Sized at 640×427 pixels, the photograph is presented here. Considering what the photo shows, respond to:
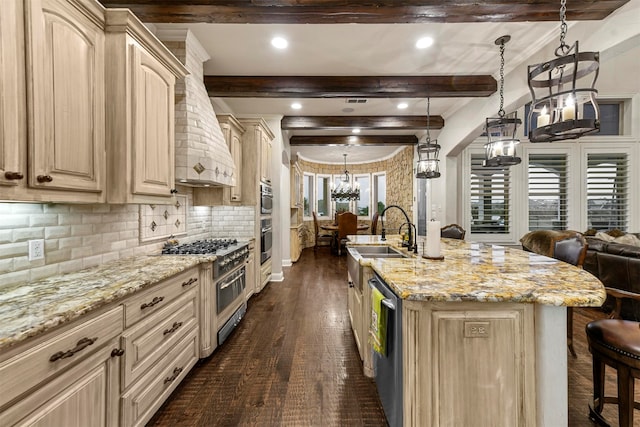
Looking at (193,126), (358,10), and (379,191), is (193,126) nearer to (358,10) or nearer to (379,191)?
(358,10)

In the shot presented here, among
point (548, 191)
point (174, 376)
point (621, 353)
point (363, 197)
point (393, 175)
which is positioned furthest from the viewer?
point (363, 197)

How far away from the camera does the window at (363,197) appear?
381 inches

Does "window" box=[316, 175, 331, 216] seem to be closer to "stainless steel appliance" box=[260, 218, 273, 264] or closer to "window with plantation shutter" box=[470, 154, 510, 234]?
"window with plantation shutter" box=[470, 154, 510, 234]

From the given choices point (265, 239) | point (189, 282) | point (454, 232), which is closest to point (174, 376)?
point (189, 282)

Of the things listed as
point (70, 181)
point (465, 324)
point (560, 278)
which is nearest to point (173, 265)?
point (70, 181)

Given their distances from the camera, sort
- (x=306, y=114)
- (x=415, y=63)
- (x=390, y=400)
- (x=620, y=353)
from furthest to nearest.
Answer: (x=306, y=114) < (x=415, y=63) < (x=390, y=400) < (x=620, y=353)

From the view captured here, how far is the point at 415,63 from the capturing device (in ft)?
10.9

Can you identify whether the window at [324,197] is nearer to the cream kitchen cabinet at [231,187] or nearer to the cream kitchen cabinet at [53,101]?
the cream kitchen cabinet at [231,187]

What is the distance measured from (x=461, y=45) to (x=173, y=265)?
11.6ft

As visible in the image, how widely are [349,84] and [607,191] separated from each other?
5.78 m

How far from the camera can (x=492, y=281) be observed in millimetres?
1406

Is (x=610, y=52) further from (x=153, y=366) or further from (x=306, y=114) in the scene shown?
(x=153, y=366)

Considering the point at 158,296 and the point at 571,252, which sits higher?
the point at 571,252

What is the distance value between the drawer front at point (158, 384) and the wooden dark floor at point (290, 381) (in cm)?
14
